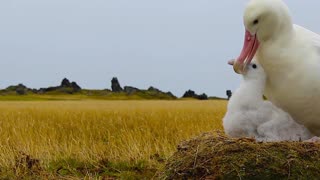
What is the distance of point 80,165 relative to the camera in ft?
25.5

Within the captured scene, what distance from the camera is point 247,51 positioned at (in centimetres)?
536

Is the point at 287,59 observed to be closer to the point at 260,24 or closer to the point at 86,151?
the point at 260,24

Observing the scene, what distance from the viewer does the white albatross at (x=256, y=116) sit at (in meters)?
5.27

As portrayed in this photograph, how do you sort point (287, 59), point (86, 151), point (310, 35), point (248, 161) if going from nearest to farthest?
point (248, 161) → point (287, 59) → point (310, 35) → point (86, 151)

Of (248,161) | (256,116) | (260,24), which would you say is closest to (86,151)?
(256,116)

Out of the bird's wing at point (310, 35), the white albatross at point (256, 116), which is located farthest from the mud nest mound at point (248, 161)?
the bird's wing at point (310, 35)

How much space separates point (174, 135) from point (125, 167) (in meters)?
2.26

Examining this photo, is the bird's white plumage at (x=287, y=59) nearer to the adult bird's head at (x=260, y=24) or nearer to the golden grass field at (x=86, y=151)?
the adult bird's head at (x=260, y=24)

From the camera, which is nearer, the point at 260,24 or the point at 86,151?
the point at 260,24

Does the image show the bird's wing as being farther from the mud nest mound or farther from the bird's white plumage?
the mud nest mound

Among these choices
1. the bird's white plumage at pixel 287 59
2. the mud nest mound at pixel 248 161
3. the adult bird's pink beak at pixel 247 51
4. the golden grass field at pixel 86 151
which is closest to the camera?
the mud nest mound at pixel 248 161

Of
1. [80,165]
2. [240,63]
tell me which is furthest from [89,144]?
[240,63]

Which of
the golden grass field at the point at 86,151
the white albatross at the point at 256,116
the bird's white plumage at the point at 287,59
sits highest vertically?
the bird's white plumage at the point at 287,59

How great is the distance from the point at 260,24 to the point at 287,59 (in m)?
0.34
